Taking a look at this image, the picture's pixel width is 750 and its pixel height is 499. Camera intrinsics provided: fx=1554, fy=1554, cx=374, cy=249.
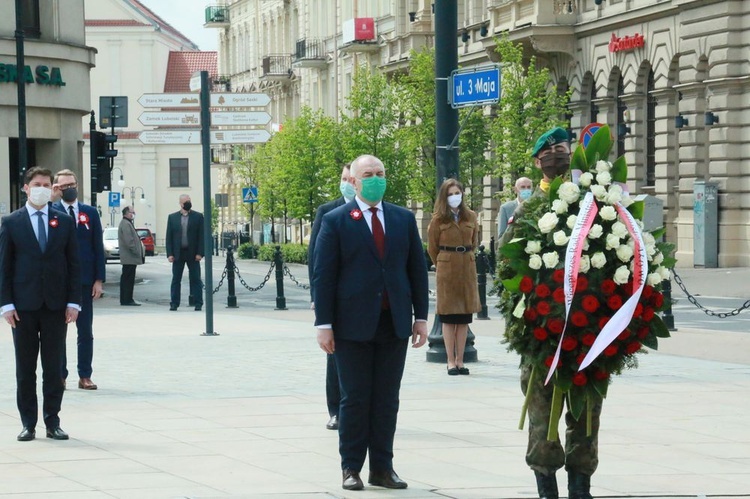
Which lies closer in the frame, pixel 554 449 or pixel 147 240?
pixel 554 449

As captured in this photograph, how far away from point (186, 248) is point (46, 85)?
278 inches

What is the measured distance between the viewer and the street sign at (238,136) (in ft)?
66.0

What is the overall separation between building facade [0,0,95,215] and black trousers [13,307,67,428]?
2159 cm

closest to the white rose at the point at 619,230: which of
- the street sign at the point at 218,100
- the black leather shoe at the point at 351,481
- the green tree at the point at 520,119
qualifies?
the black leather shoe at the point at 351,481

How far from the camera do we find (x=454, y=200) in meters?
15.0

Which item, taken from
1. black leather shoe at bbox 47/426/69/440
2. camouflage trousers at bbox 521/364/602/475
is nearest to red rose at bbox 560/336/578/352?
camouflage trousers at bbox 521/364/602/475

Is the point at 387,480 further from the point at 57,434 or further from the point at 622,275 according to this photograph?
the point at 57,434

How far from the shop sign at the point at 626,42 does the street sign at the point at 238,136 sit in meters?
22.0

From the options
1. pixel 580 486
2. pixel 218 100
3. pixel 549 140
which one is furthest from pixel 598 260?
pixel 218 100

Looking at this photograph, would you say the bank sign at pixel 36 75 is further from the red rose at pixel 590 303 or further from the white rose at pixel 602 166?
the red rose at pixel 590 303

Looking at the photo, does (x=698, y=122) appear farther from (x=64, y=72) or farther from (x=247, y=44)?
(x=247, y=44)

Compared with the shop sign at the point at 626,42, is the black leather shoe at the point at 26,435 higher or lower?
lower

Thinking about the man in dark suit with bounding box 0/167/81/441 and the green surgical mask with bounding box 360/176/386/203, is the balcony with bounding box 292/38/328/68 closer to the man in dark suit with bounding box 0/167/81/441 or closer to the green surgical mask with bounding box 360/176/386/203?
the man in dark suit with bounding box 0/167/81/441

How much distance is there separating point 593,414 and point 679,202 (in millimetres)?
30987
